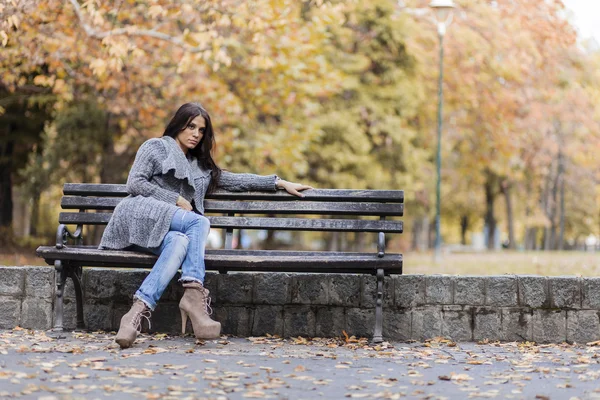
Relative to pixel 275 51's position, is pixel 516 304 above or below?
below

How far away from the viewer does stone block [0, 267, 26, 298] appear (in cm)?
682

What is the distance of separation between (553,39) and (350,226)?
47.6ft

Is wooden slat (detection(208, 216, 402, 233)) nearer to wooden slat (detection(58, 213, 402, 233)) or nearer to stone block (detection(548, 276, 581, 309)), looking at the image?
wooden slat (detection(58, 213, 402, 233))

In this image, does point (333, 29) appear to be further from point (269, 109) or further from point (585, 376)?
point (585, 376)

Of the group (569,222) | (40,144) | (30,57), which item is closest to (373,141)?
(40,144)

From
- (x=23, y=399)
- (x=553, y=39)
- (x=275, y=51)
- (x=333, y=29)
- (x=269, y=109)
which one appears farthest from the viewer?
(x=333, y=29)

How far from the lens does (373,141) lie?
25.0 meters

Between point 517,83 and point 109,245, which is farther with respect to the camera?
point 517,83

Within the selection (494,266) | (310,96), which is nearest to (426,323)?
(494,266)

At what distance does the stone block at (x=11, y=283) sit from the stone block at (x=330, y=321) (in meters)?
2.27

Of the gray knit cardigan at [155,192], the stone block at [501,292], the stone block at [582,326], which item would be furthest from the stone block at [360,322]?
the stone block at [582,326]

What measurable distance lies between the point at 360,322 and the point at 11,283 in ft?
8.75

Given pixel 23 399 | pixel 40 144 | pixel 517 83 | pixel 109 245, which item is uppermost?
pixel 517 83

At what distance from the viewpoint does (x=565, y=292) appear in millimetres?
6605
